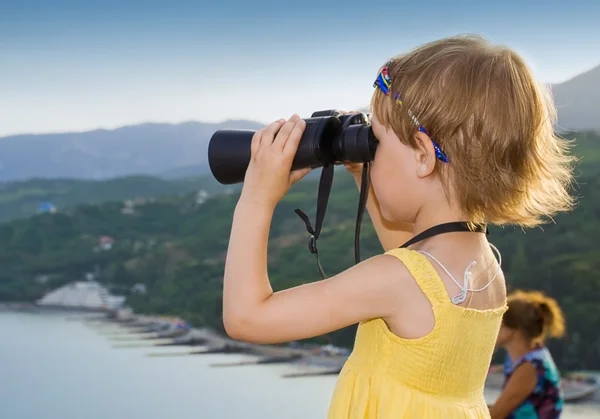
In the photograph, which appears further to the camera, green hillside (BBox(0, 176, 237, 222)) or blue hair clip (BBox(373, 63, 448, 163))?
green hillside (BBox(0, 176, 237, 222))

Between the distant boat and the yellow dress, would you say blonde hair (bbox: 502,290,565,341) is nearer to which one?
the distant boat

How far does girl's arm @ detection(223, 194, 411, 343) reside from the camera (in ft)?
2.11

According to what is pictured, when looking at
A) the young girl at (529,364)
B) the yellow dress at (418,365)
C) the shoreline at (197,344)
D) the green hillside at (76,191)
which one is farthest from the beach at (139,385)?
the yellow dress at (418,365)

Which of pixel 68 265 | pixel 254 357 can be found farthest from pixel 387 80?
pixel 68 265

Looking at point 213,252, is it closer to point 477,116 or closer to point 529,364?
point 529,364

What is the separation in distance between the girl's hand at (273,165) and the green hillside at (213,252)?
207 centimetres

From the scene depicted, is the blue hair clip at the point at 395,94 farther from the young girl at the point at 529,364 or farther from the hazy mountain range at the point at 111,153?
the hazy mountain range at the point at 111,153

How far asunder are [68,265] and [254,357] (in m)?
1.06

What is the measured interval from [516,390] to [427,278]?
1.15 meters

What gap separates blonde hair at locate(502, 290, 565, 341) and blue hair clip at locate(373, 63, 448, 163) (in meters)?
1.17

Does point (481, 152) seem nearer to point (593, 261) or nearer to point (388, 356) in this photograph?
point (388, 356)

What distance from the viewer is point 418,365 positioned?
664 millimetres

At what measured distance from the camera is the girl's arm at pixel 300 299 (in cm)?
64

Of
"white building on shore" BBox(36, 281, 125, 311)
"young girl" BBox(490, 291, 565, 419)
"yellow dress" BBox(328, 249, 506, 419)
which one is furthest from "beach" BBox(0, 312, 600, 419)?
"yellow dress" BBox(328, 249, 506, 419)
